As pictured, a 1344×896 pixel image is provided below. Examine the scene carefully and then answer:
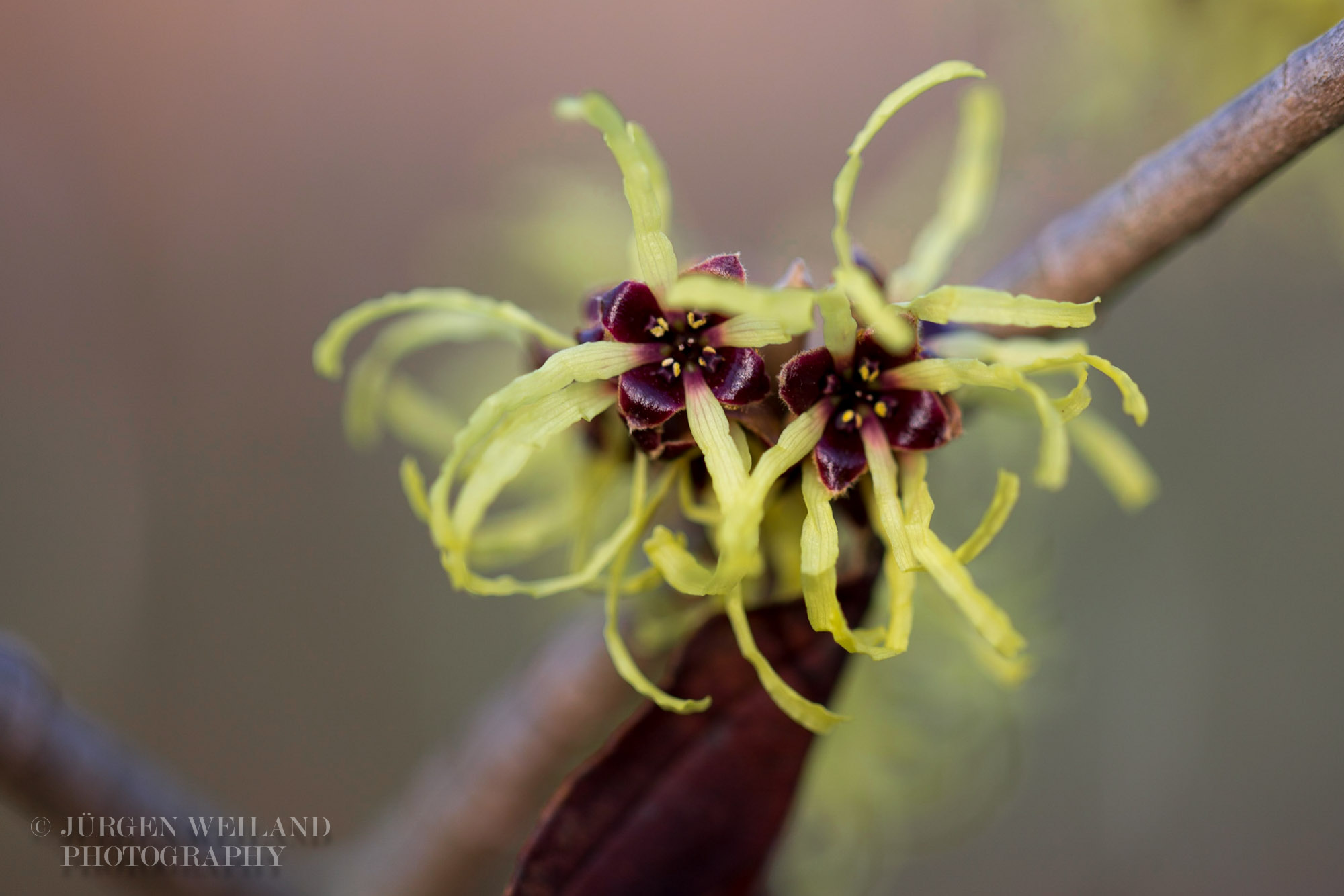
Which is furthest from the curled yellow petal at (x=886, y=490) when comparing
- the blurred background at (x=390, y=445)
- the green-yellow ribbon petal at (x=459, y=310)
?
the blurred background at (x=390, y=445)

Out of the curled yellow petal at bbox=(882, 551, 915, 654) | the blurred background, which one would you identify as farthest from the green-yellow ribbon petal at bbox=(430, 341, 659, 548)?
the blurred background

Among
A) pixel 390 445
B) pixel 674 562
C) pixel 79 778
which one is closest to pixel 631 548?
pixel 674 562

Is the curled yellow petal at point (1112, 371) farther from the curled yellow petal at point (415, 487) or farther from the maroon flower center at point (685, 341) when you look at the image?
the curled yellow petal at point (415, 487)

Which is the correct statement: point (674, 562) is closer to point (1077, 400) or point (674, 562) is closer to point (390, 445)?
point (1077, 400)

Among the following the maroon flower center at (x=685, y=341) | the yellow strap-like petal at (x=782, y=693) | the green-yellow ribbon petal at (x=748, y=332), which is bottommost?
the yellow strap-like petal at (x=782, y=693)

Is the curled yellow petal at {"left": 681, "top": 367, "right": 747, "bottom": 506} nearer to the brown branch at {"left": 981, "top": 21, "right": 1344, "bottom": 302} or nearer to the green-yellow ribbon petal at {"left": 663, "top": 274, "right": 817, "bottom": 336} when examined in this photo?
the green-yellow ribbon petal at {"left": 663, "top": 274, "right": 817, "bottom": 336}

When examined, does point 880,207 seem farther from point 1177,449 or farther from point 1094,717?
point 1094,717

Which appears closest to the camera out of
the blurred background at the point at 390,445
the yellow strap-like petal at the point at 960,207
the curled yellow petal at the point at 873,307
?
the curled yellow petal at the point at 873,307

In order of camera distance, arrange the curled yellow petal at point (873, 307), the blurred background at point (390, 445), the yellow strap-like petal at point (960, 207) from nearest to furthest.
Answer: the curled yellow petal at point (873, 307), the yellow strap-like petal at point (960, 207), the blurred background at point (390, 445)
